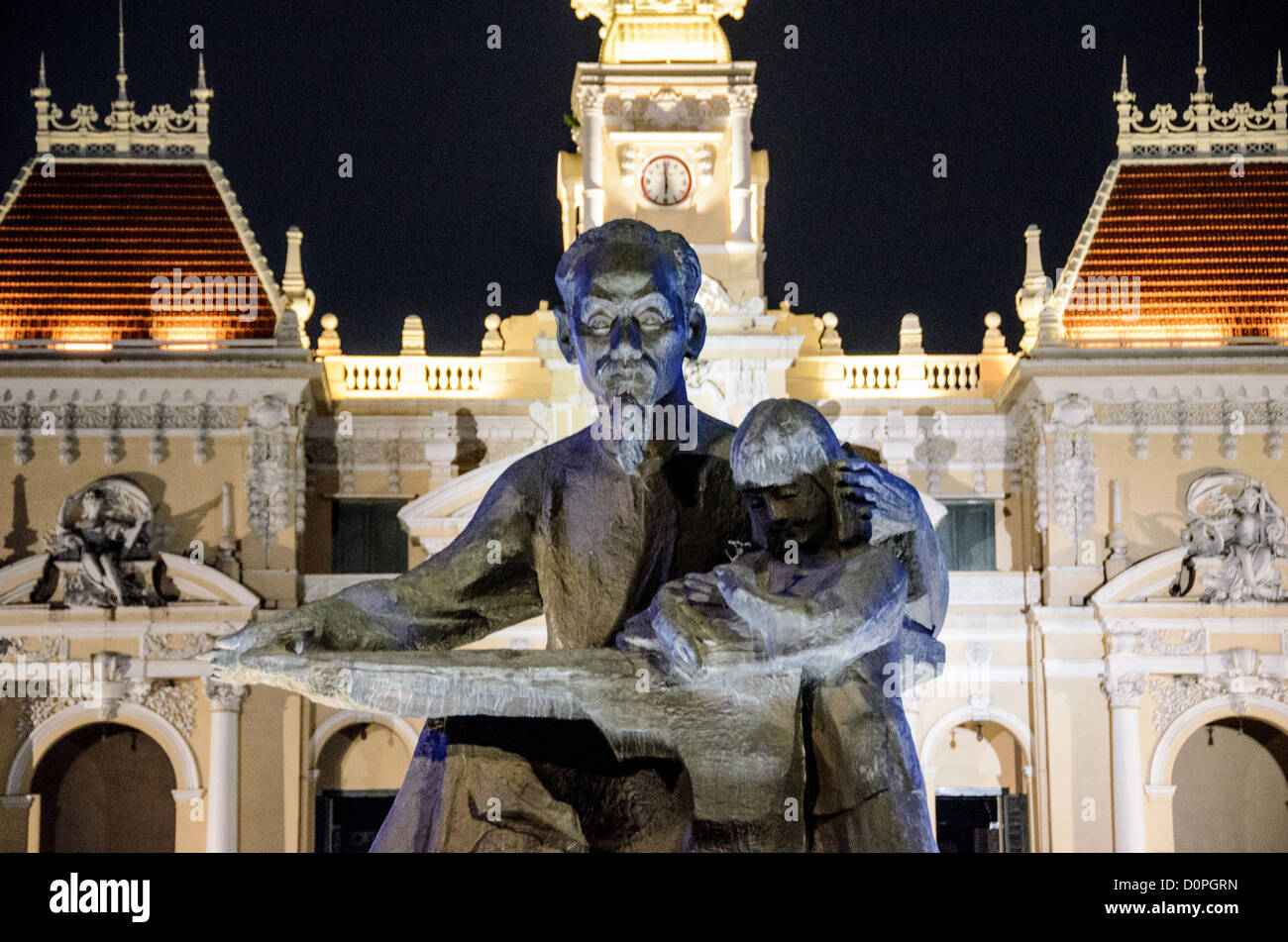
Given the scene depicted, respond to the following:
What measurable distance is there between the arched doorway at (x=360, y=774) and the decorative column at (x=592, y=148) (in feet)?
22.8

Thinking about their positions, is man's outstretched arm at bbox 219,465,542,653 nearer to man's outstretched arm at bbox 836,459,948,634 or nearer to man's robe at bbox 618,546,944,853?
man's robe at bbox 618,546,944,853

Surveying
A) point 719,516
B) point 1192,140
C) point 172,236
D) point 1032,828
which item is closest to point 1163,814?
point 1032,828

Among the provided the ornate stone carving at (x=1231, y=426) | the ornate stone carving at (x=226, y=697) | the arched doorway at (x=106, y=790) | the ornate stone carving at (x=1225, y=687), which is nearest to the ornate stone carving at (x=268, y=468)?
the ornate stone carving at (x=226, y=697)

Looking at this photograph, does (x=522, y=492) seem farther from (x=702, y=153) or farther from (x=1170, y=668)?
(x=702, y=153)

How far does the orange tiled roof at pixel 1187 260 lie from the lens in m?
24.9

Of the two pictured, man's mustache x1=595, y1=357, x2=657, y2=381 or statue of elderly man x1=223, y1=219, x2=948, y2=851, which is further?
man's mustache x1=595, y1=357, x2=657, y2=381

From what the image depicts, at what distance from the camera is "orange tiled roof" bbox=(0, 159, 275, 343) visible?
25078 millimetres

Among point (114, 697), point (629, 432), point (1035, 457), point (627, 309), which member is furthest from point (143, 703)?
point (627, 309)

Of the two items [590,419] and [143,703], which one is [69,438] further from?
[590,419]

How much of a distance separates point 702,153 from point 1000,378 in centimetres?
483

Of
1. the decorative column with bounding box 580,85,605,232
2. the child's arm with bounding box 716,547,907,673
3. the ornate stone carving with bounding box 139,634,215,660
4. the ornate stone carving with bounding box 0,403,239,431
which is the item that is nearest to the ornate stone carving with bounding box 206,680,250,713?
the ornate stone carving with bounding box 139,634,215,660

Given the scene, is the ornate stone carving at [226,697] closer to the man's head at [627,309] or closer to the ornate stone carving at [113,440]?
the ornate stone carving at [113,440]

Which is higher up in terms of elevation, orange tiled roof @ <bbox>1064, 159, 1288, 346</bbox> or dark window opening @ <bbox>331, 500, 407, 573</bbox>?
orange tiled roof @ <bbox>1064, 159, 1288, 346</bbox>

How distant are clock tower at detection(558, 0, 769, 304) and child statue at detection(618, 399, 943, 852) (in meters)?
21.9
